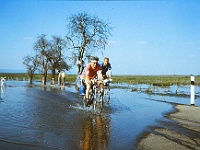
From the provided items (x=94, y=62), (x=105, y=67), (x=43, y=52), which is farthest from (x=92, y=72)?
(x=43, y=52)

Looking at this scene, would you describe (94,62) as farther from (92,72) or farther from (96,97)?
(96,97)

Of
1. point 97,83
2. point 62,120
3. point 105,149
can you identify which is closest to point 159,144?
point 105,149

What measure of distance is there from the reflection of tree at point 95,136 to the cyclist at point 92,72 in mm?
2651

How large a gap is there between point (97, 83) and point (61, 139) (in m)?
5.47

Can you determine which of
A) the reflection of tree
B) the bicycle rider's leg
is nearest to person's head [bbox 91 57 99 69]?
the bicycle rider's leg

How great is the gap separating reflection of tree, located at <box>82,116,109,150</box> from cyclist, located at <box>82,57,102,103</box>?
2.65 metres

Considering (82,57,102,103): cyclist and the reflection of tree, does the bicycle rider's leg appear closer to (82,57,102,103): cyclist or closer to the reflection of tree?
(82,57,102,103): cyclist

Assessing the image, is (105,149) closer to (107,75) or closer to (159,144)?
(159,144)

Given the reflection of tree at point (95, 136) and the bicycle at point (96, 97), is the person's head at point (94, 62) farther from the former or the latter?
the reflection of tree at point (95, 136)

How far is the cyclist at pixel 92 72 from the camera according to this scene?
384 inches

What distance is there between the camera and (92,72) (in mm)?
10086

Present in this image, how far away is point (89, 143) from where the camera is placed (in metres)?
5.21

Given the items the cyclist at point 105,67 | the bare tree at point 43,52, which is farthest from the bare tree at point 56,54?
the cyclist at point 105,67

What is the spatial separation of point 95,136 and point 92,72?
175 inches
